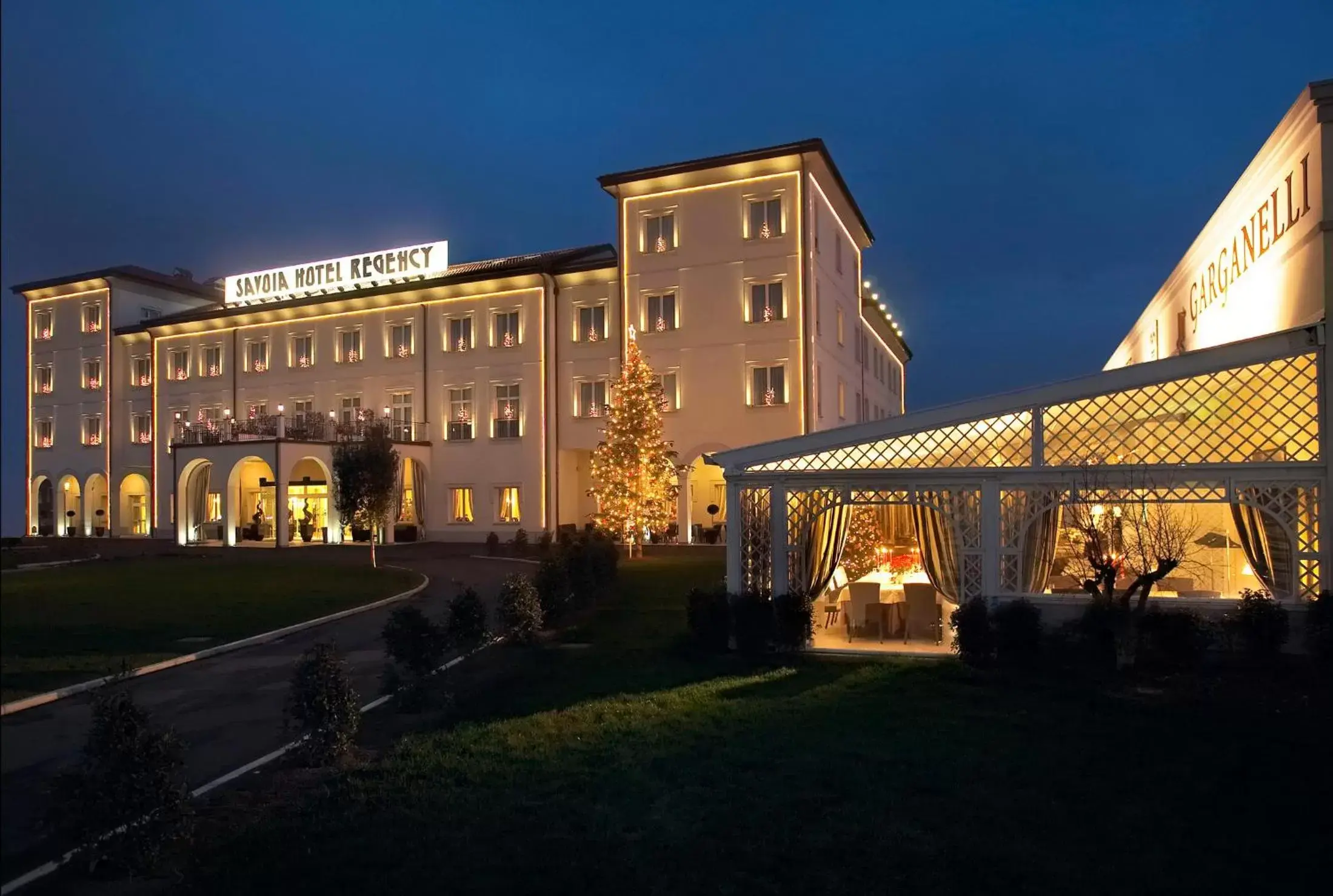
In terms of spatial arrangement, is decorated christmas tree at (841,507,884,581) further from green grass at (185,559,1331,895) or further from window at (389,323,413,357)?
window at (389,323,413,357)

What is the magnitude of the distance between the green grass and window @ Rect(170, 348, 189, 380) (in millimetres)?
37425

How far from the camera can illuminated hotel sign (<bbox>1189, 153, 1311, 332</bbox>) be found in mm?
12000

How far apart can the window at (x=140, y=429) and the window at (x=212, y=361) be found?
4.07 m

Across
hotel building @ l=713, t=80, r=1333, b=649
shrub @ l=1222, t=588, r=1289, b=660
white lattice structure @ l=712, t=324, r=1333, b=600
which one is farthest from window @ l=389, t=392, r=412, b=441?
shrub @ l=1222, t=588, r=1289, b=660

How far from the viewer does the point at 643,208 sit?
31672 mm

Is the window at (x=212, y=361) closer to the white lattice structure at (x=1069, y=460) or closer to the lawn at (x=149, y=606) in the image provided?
the lawn at (x=149, y=606)

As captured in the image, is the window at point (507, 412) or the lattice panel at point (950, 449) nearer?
the lattice panel at point (950, 449)

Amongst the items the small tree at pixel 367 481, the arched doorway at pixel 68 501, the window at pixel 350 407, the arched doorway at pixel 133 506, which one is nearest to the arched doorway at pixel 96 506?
the arched doorway at pixel 68 501

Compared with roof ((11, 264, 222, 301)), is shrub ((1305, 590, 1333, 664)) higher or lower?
lower

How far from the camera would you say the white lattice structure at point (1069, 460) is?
1098 centimetres

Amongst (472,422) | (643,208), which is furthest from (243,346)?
(643,208)

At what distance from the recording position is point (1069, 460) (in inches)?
465

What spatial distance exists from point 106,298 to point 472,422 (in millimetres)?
20721

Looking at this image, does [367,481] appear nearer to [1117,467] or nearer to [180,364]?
[1117,467]
